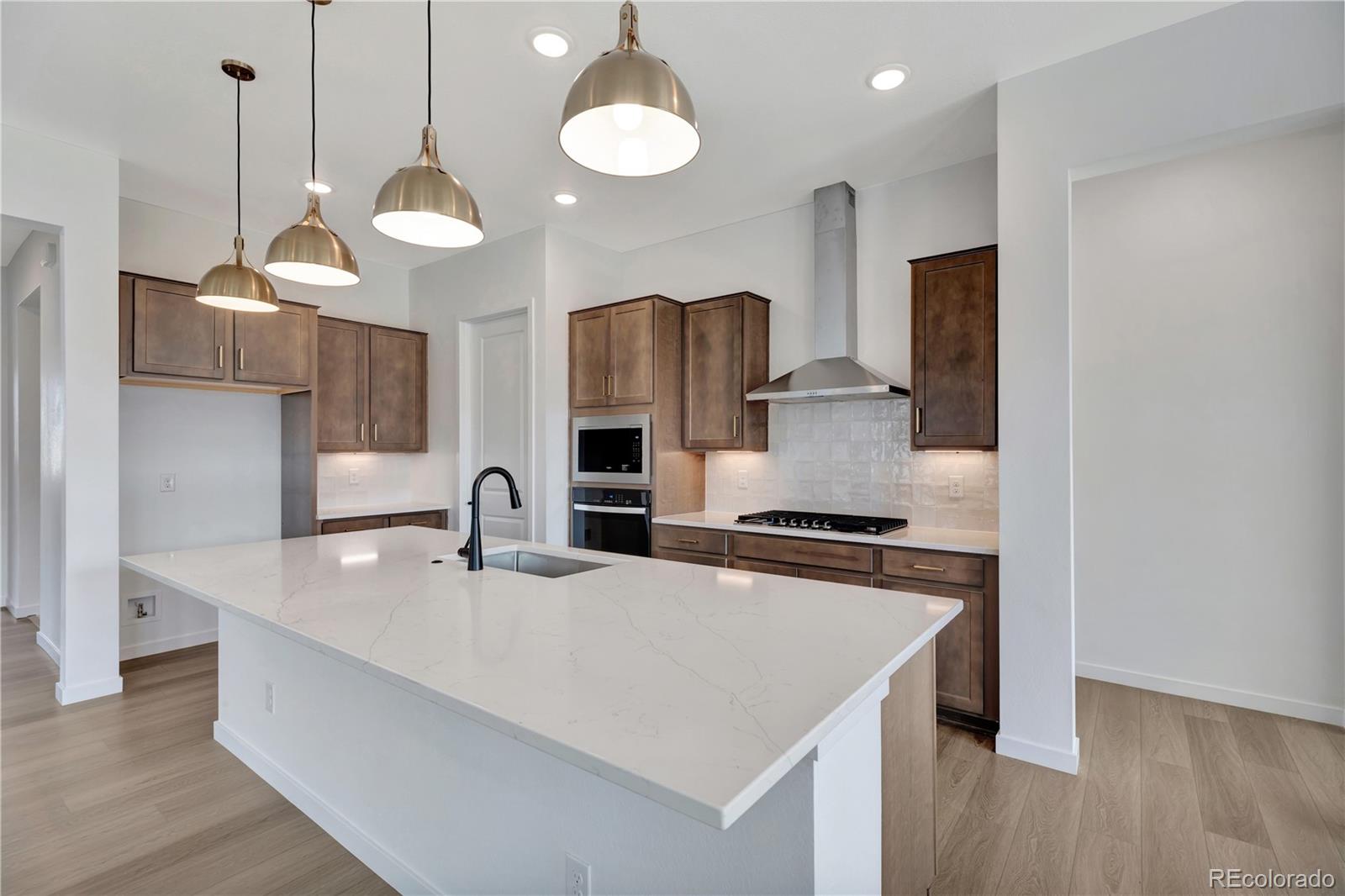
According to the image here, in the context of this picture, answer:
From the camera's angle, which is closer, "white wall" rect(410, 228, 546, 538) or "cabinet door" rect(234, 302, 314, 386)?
"cabinet door" rect(234, 302, 314, 386)

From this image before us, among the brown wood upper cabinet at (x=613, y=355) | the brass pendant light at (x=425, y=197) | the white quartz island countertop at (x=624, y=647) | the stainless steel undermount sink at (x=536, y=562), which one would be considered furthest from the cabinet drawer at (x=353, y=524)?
the brass pendant light at (x=425, y=197)

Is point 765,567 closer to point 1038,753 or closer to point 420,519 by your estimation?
point 1038,753

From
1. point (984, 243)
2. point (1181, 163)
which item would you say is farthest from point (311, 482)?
point (1181, 163)

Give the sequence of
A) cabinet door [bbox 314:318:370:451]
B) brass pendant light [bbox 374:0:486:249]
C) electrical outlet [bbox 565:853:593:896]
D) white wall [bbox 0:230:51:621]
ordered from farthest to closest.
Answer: white wall [bbox 0:230:51:621], cabinet door [bbox 314:318:370:451], brass pendant light [bbox 374:0:486:249], electrical outlet [bbox 565:853:593:896]

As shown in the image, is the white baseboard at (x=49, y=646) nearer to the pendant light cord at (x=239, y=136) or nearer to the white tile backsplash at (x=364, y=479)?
the white tile backsplash at (x=364, y=479)

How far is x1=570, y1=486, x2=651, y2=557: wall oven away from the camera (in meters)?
4.06

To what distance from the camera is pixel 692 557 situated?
12.5ft

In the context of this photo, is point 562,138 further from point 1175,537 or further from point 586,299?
point 1175,537

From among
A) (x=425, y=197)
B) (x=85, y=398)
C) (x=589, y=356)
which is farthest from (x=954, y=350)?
(x=85, y=398)

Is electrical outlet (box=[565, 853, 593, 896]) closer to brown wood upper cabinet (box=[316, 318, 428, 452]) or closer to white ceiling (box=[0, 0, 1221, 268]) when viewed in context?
white ceiling (box=[0, 0, 1221, 268])

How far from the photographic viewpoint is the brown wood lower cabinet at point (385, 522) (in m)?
4.46

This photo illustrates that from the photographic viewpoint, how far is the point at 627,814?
1357 millimetres

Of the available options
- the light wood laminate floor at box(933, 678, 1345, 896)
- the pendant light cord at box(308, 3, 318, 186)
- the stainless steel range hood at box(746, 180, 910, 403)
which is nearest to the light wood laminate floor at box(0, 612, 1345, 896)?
the light wood laminate floor at box(933, 678, 1345, 896)

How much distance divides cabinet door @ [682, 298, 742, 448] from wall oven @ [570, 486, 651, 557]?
516 millimetres
